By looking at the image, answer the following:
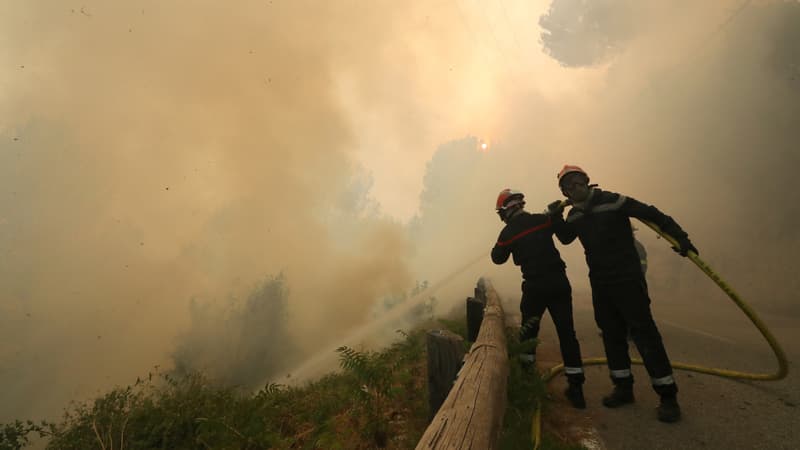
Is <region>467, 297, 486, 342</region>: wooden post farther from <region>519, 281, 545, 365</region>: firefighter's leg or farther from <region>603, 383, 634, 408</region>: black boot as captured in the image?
<region>603, 383, 634, 408</region>: black boot

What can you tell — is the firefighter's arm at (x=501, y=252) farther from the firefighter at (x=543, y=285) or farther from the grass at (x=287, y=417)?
the grass at (x=287, y=417)

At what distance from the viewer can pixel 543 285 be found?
371 cm

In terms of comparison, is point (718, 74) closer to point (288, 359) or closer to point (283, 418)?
point (283, 418)

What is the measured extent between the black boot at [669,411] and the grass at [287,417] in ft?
3.45

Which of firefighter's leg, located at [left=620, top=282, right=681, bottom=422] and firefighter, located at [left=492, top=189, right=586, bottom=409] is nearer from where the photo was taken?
firefighter's leg, located at [left=620, top=282, right=681, bottom=422]

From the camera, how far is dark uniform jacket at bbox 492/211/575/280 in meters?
3.77

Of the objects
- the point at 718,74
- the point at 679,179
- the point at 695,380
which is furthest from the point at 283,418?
the point at 718,74

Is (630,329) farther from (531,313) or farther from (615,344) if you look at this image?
(531,313)

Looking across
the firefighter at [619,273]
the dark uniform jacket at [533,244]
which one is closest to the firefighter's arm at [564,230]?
the dark uniform jacket at [533,244]

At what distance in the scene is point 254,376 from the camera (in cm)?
4659

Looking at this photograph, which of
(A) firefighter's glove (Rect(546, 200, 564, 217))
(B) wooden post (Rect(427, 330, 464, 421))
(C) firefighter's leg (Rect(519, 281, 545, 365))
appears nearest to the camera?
(B) wooden post (Rect(427, 330, 464, 421))

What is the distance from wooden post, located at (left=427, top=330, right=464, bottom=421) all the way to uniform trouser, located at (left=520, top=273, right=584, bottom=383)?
1264 millimetres

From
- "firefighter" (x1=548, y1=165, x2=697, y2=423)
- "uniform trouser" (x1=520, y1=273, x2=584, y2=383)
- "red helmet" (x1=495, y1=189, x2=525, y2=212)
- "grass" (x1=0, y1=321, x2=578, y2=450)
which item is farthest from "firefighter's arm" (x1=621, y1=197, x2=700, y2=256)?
"grass" (x1=0, y1=321, x2=578, y2=450)

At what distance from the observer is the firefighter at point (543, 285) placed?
139 inches
